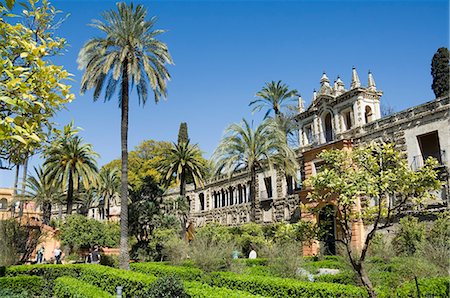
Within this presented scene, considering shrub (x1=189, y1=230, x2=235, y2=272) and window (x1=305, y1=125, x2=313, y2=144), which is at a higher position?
window (x1=305, y1=125, x2=313, y2=144)

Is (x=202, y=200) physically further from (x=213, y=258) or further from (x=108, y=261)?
(x=213, y=258)

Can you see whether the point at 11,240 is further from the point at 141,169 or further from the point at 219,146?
the point at 141,169

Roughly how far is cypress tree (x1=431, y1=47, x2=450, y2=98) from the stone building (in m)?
6.19

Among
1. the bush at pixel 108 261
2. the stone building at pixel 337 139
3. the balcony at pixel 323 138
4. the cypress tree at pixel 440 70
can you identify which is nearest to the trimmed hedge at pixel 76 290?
the stone building at pixel 337 139

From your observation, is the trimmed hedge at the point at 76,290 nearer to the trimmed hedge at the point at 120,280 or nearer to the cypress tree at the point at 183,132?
the trimmed hedge at the point at 120,280

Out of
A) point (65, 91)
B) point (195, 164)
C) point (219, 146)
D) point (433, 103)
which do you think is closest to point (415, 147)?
point (433, 103)

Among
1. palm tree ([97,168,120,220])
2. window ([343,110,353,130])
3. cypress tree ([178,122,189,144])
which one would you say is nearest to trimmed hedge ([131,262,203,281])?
window ([343,110,353,130])

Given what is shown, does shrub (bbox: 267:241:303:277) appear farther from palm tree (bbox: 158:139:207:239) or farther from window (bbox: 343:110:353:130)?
palm tree (bbox: 158:139:207:239)

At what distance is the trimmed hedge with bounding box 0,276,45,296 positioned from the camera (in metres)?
15.6

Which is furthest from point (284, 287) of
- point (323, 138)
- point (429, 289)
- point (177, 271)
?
point (323, 138)

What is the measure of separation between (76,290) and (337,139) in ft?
65.7

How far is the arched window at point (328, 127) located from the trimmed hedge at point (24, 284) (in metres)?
20.8

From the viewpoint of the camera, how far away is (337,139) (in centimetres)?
2642

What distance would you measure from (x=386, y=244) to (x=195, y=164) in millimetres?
16578
